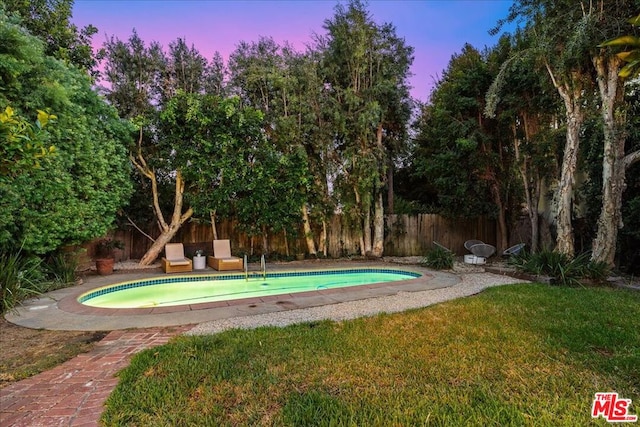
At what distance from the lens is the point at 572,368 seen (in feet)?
9.21

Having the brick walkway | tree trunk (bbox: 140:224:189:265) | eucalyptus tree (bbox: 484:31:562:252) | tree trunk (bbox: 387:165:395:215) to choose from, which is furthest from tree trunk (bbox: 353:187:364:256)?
the brick walkway

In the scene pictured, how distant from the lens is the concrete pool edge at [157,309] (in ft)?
13.6

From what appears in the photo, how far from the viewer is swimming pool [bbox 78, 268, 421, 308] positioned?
6.38 meters

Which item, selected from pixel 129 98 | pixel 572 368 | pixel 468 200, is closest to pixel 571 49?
pixel 468 200

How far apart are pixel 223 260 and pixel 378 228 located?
5152 mm

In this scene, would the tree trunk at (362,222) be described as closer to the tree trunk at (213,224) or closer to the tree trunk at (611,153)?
the tree trunk at (213,224)

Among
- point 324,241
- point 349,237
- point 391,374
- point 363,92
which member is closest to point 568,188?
point 363,92

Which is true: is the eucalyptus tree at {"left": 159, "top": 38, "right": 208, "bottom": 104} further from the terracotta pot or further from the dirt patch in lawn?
the dirt patch in lawn

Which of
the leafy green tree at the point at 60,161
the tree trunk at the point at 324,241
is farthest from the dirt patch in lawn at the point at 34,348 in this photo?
the tree trunk at the point at 324,241

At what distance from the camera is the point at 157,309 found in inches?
187

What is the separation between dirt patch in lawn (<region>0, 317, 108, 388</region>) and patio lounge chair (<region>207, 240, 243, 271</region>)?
4603mm

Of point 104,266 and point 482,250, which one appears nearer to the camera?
point 104,266

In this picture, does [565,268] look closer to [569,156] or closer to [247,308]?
[569,156]

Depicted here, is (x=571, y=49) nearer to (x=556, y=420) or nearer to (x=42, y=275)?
(x=556, y=420)
